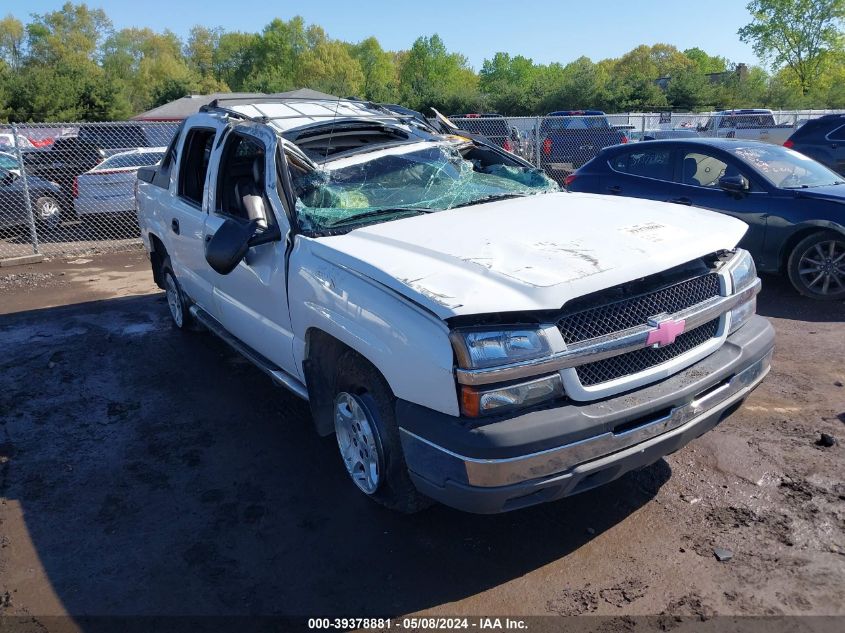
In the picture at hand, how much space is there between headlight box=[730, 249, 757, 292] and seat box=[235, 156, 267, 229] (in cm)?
251

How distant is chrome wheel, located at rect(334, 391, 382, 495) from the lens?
331 centimetres

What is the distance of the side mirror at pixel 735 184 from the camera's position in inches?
279

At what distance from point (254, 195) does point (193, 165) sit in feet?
6.17

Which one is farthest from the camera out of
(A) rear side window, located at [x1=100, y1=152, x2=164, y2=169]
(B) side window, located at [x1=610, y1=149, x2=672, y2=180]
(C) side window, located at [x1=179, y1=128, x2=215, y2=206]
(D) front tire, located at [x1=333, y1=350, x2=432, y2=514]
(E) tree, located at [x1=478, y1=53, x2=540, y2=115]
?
(E) tree, located at [x1=478, y1=53, x2=540, y2=115]

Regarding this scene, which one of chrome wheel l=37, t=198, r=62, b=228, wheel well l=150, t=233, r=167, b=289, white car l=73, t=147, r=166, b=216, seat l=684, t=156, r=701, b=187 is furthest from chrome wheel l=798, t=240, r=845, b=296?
chrome wheel l=37, t=198, r=62, b=228

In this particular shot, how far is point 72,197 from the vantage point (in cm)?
1298

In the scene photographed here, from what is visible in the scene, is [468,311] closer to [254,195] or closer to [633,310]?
[633,310]

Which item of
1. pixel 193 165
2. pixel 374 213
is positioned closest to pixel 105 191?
pixel 193 165

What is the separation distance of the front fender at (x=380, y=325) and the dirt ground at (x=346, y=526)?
95cm

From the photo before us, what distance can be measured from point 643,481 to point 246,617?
2.17 m

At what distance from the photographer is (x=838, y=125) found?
1161 cm

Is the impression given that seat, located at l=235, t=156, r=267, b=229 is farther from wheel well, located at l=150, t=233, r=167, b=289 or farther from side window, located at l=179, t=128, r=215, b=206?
wheel well, located at l=150, t=233, r=167, b=289

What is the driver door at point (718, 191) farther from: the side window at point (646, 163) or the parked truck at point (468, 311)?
the parked truck at point (468, 311)

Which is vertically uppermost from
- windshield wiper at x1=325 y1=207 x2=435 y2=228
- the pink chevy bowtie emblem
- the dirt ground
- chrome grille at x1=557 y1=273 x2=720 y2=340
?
windshield wiper at x1=325 y1=207 x2=435 y2=228
